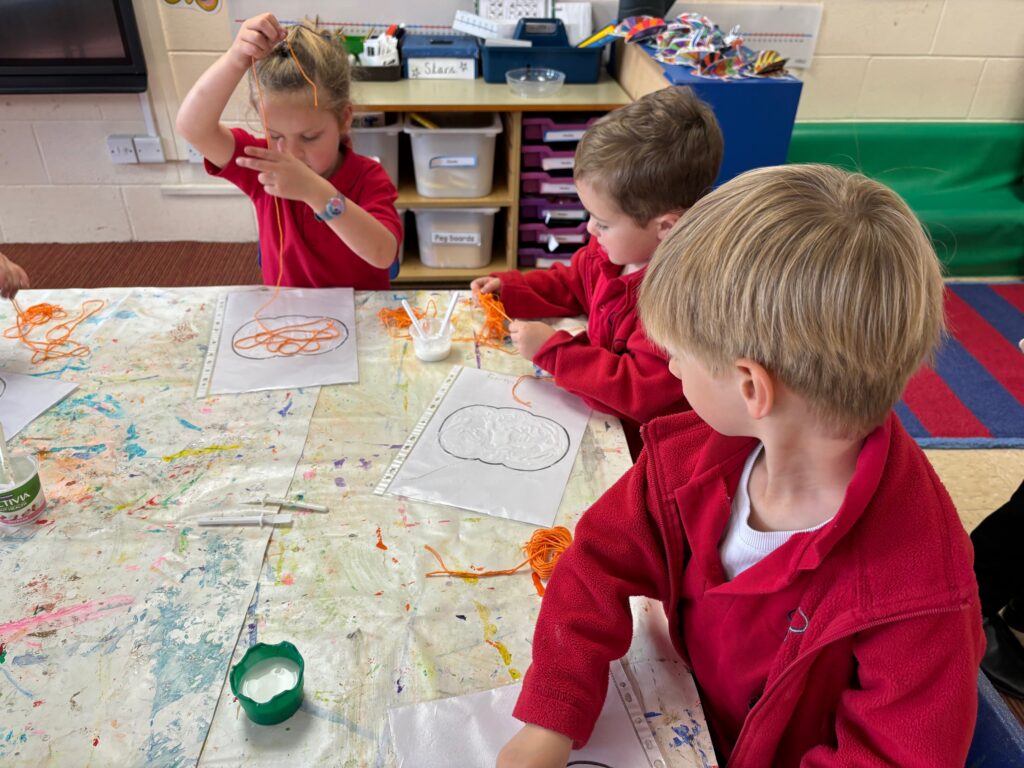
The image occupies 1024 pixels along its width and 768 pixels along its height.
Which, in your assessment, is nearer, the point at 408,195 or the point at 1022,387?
the point at 1022,387

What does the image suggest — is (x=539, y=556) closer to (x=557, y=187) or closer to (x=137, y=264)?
(x=557, y=187)

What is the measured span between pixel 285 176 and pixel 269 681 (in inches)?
32.6

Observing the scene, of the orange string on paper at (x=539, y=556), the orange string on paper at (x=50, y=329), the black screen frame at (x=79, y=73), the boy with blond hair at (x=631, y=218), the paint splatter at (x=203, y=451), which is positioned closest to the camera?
the orange string on paper at (x=539, y=556)

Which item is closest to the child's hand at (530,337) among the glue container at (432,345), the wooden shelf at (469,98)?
the glue container at (432,345)

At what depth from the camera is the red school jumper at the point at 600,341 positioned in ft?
3.41

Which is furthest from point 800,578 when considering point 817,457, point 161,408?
point 161,408

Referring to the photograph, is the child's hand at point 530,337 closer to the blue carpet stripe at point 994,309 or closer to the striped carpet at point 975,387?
the striped carpet at point 975,387

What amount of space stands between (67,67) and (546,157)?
65.9 inches

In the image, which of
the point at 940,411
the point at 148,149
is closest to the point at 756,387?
the point at 940,411

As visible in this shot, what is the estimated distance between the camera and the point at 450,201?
8.11 ft

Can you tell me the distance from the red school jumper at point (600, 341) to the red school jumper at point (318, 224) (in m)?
0.33

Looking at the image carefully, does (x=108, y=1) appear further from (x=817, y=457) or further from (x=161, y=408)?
(x=817, y=457)

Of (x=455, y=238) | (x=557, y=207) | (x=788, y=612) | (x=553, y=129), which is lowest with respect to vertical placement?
(x=455, y=238)

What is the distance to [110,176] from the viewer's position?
276 centimetres
